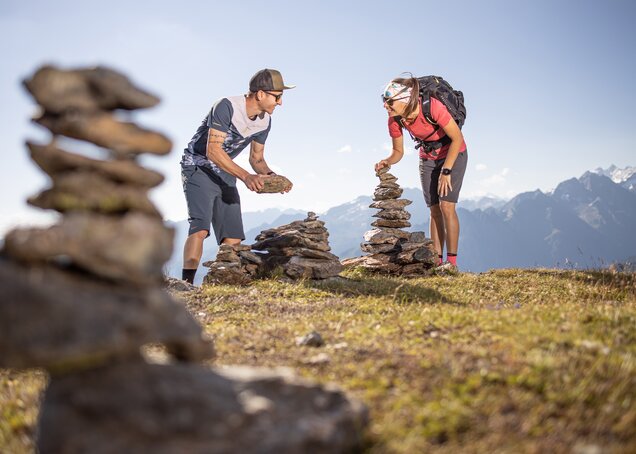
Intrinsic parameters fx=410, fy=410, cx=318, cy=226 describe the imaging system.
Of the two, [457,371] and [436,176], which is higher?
[436,176]

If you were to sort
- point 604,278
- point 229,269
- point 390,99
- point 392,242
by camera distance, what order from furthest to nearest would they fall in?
point 392,242 < point 390,99 < point 229,269 < point 604,278

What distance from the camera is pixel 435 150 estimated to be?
14.4 meters

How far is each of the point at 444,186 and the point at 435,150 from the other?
148 cm

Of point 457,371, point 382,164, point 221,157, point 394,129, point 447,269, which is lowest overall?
point 447,269

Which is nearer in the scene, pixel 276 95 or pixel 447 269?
pixel 276 95

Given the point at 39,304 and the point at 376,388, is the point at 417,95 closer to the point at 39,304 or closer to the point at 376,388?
the point at 376,388

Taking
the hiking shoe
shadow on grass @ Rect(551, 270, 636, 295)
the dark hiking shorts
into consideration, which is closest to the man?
the dark hiking shorts

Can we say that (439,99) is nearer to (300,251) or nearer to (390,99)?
(390,99)

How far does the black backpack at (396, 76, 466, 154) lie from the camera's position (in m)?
13.3

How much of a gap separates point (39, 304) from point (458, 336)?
4.88 m

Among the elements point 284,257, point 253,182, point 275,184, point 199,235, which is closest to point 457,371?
point 253,182

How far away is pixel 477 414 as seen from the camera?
348 centimetres

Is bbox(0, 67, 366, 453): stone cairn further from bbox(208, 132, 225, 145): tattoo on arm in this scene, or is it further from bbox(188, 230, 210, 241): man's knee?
bbox(188, 230, 210, 241): man's knee

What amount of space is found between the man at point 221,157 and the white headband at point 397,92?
3.22 metres
